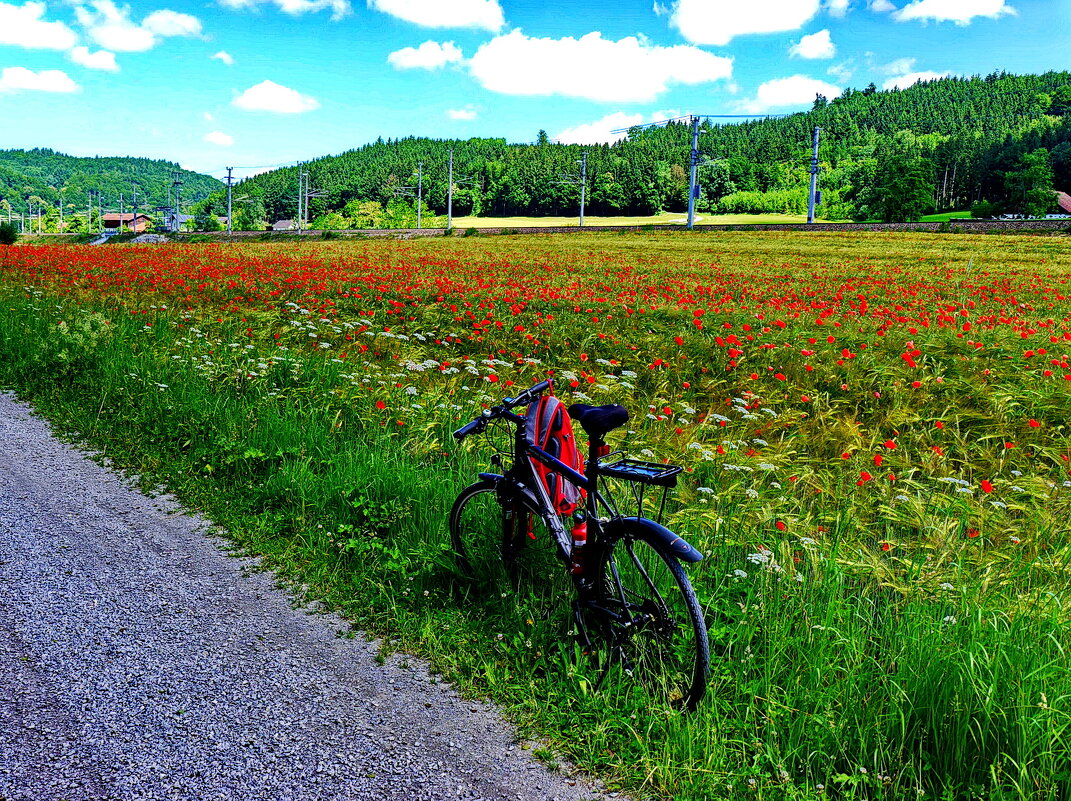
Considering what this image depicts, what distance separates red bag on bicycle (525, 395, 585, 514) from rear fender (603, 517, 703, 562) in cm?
41

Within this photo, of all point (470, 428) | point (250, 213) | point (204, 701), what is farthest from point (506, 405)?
point (250, 213)

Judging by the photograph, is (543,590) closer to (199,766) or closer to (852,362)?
(199,766)

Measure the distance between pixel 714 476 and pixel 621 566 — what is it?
227 centimetres

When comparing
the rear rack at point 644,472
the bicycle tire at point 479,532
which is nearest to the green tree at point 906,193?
the bicycle tire at point 479,532

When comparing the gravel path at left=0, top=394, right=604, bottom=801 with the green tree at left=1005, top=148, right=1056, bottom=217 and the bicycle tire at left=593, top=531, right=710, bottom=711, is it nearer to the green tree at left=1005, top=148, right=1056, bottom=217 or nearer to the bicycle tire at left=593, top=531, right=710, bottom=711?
the bicycle tire at left=593, top=531, right=710, bottom=711

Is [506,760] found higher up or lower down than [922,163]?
lower down

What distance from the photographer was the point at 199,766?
2764 mm

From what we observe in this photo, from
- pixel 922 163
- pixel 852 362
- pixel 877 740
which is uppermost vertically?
pixel 922 163

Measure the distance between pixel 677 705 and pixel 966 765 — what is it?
1013mm

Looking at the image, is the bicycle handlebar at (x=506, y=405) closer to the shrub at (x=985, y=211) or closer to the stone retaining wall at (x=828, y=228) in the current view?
the stone retaining wall at (x=828, y=228)

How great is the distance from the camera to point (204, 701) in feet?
10.3

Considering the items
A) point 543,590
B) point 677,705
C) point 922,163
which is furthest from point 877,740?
point 922,163

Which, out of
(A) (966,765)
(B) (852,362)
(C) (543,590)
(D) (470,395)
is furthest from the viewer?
(B) (852,362)

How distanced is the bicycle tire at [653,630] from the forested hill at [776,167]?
88967 mm
